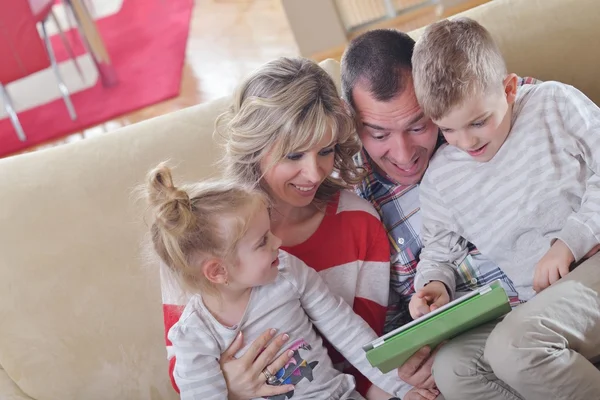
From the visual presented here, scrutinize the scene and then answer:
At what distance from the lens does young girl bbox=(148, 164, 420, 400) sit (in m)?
1.74

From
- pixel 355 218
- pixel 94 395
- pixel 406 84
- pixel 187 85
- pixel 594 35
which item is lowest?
pixel 187 85

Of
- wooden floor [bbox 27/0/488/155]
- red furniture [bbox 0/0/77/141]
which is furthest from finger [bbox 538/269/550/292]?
red furniture [bbox 0/0/77/141]

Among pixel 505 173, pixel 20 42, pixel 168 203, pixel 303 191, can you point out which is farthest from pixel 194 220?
pixel 20 42

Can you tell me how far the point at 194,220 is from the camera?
1.72 meters

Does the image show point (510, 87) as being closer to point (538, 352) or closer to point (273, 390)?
point (538, 352)

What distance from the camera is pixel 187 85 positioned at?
4.98 m

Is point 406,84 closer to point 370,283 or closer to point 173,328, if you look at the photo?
point 370,283

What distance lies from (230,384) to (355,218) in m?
0.51

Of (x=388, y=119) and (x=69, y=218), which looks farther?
(x=69, y=218)

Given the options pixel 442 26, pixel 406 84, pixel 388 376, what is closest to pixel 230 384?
pixel 388 376

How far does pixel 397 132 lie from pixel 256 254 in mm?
448

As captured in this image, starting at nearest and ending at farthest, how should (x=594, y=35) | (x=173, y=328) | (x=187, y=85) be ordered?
(x=173, y=328) → (x=594, y=35) → (x=187, y=85)

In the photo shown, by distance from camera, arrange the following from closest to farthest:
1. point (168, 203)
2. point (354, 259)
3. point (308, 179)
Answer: point (168, 203), point (308, 179), point (354, 259)

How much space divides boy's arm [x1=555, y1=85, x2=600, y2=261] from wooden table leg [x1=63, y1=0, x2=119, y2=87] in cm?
387
